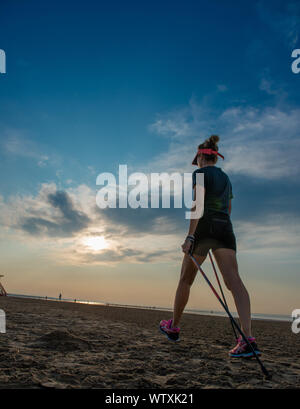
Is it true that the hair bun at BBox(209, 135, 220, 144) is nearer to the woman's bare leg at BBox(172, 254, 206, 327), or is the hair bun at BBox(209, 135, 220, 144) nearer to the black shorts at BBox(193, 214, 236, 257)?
the black shorts at BBox(193, 214, 236, 257)

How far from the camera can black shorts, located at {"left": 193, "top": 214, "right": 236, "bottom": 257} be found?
14.2ft

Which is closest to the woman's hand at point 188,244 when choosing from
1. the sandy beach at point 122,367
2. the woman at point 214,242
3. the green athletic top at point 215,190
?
the woman at point 214,242

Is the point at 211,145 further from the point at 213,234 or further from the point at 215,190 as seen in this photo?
the point at 213,234

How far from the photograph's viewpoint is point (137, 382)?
9.32 feet

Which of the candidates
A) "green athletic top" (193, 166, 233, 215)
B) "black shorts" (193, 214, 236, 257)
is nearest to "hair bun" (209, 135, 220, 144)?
"green athletic top" (193, 166, 233, 215)

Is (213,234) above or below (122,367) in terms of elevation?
above

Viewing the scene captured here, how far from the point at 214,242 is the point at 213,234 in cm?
12

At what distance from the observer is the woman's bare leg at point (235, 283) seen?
3.95 m

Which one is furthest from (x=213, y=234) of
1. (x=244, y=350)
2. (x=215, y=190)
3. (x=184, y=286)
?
(x=244, y=350)

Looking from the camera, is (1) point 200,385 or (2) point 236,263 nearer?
(1) point 200,385

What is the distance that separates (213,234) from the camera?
433cm
